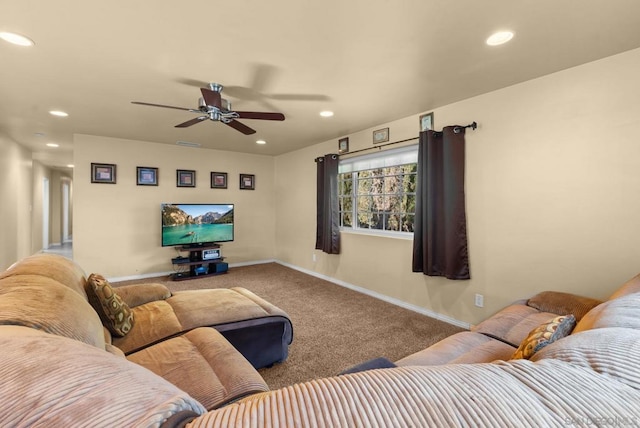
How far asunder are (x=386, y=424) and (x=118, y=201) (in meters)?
5.74

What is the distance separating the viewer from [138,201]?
5.08 meters

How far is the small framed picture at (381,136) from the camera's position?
3.88 meters

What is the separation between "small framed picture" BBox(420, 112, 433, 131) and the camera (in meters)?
3.36

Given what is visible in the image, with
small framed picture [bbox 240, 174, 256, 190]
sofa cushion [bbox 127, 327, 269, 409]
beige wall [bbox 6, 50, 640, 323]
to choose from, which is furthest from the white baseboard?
sofa cushion [bbox 127, 327, 269, 409]

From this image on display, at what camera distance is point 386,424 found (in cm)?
39

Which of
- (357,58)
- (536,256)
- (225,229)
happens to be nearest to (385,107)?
(357,58)

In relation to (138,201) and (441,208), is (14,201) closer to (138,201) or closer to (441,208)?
(138,201)

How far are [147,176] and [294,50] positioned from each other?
4.22 meters

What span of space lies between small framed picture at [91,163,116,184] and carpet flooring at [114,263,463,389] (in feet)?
5.66

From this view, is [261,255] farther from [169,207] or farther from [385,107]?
[385,107]

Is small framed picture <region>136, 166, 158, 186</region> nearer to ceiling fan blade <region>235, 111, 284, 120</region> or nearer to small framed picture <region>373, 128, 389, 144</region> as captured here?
ceiling fan blade <region>235, 111, 284, 120</region>

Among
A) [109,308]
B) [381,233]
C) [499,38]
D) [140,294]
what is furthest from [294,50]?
[381,233]

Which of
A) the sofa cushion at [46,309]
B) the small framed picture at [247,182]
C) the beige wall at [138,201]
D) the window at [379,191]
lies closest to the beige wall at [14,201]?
the beige wall at [138,201]

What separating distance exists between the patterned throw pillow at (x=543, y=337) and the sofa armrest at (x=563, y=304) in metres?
0.70
